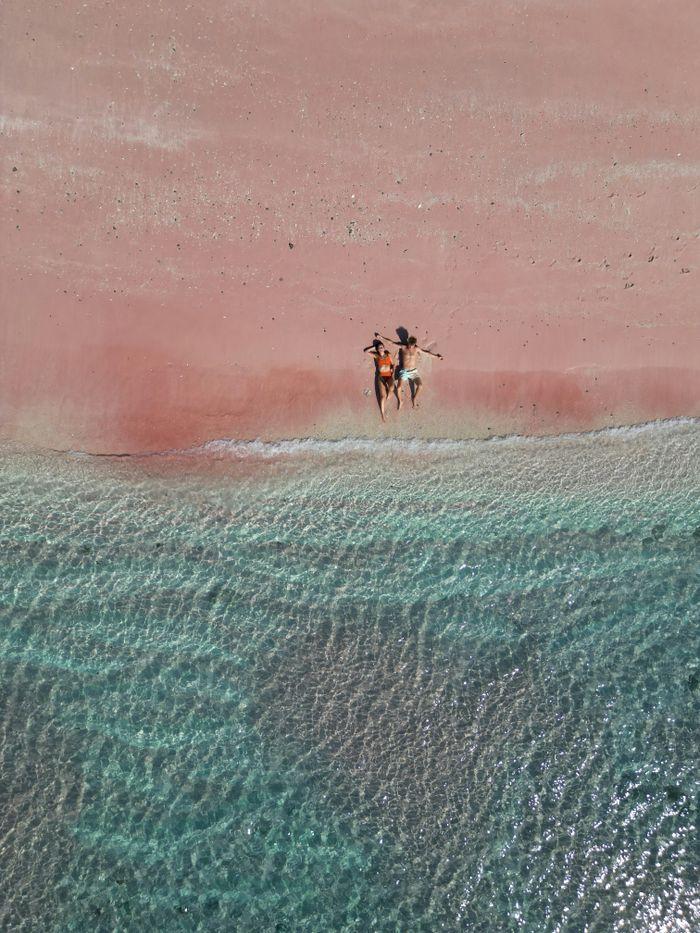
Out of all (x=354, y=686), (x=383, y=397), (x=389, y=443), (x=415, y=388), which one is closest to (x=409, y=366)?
(x=415, y=388)

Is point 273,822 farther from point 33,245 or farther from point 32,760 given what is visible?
point 33,245

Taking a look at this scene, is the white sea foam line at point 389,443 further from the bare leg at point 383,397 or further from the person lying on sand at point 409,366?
the person lying on sand at point 409,366

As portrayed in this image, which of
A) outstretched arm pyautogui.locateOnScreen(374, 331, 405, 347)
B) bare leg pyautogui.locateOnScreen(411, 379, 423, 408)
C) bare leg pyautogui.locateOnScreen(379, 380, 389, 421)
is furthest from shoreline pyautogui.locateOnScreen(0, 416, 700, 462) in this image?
outstretched arm pyautogui.locateOnScreen(374, 331, 405, 347)

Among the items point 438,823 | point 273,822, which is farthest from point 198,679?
point 438,823

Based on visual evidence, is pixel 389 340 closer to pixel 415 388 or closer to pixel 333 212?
pixel 415 388

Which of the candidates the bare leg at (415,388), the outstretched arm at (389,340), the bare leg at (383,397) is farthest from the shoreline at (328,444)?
the outstretched arm at (389,340)

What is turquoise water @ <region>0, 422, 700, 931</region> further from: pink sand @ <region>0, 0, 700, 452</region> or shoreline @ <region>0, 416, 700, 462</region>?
pink sand @ <region>0, 0, 700, 452</region>
